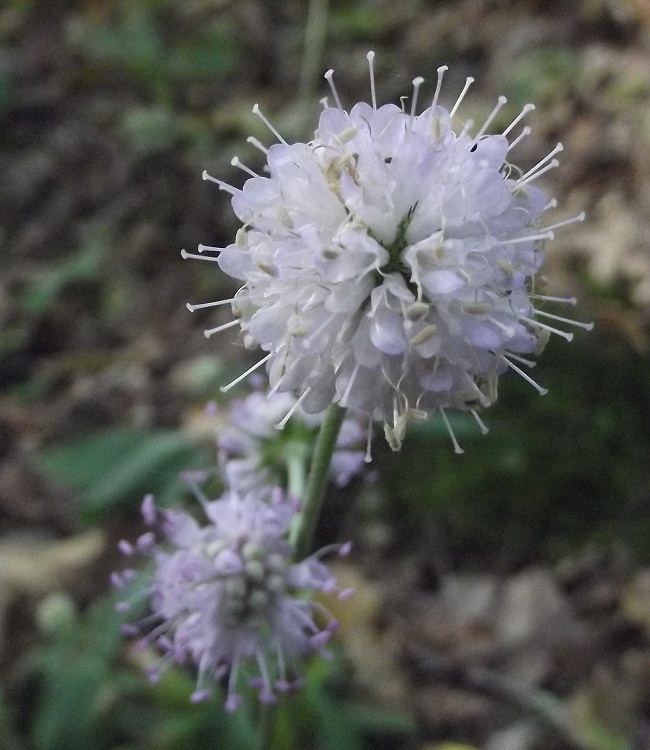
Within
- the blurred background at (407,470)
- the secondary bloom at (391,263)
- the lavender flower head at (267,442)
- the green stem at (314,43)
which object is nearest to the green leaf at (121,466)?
the blurred background at (407,470)

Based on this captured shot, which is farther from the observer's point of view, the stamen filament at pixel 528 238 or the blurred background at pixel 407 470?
the blurred background at pixel 407 470

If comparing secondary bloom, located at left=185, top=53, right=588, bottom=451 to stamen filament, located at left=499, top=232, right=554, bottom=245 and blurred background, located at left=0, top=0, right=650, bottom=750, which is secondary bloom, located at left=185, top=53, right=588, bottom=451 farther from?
blurred background, located at left=0, top=0, right=650, bottom=750

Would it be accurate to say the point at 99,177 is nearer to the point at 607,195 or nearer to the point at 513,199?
the point at 607,195

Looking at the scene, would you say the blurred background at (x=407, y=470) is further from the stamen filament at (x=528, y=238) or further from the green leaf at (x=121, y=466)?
the stamen filament at (x=528, y=238)

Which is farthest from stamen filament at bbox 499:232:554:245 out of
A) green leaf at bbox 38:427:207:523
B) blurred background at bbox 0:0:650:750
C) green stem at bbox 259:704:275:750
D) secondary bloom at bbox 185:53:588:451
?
green leaf at bbox 38:427:207:523

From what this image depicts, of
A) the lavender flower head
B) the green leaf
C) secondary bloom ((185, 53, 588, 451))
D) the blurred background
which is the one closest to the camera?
secondary bloom ((185, 53, 588, 451))

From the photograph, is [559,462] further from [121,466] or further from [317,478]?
[317,478]

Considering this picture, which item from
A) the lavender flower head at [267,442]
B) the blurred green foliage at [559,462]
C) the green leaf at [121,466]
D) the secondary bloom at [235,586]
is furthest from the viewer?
the blurred green foliage at [559,462]
